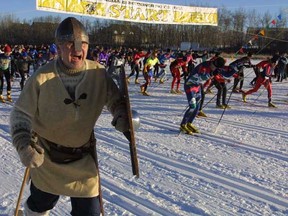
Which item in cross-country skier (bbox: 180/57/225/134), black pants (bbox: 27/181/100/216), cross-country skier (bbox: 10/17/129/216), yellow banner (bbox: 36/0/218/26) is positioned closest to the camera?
cross-country skier (bbox: 10/17/129/216)

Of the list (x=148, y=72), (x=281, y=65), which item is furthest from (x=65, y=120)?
(x=281, y=65)

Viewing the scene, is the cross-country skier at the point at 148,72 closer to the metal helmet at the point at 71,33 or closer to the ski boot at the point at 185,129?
the ski boot at the point at 185,129

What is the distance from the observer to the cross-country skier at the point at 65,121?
7.68 ft

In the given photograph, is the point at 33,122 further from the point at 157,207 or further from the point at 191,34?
the point at 191,34

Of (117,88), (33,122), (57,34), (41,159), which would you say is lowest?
(41,159)

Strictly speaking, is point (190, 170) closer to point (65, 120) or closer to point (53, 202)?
point (53, 202)

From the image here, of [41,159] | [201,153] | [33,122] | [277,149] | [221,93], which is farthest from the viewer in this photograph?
[221,93]

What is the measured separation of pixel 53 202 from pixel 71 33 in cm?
121

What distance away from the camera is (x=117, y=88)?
258 cm

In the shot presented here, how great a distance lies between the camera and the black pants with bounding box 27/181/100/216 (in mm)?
2598

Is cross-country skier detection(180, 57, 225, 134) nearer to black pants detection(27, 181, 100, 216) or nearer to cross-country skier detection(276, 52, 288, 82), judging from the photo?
black pants detection(27, 181, 100, 216)

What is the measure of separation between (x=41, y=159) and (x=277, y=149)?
206 inches

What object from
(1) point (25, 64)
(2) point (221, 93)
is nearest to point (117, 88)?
(2) point (221, 93)

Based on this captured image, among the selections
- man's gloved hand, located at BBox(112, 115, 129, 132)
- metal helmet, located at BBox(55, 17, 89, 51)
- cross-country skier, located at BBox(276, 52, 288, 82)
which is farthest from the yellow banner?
man's gloved hand, located at BBox(112, 115, 129, 132)
